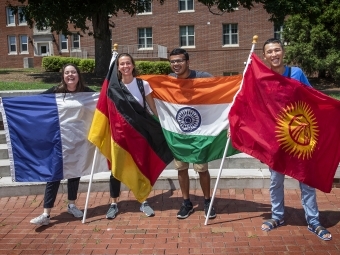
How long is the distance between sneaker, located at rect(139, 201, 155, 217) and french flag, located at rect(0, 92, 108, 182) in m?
1.00

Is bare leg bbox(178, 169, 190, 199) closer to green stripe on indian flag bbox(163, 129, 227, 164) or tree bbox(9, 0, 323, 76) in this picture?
green stripe on indian flag bbox(163, 129, 227, 164)

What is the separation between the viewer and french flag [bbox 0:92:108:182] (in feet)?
17.3

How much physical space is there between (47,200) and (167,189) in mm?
1881

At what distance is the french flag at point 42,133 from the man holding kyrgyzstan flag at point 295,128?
2.24 meters

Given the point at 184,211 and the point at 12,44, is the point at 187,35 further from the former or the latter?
the point at 184,211

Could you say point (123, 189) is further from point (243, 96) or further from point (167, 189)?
point (243, 96)

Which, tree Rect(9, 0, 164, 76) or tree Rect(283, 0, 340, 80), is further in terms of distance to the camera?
tree Rect(283, 0, 340, 80)

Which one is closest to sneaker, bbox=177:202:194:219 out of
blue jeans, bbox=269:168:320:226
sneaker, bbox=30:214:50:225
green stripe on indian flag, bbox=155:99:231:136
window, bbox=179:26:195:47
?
green stripe on indian flag, bbox=155:99:231:136

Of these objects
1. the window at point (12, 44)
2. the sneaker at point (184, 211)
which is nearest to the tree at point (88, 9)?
the sneaker at point (184, 211)

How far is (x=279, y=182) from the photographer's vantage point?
4.75 meters

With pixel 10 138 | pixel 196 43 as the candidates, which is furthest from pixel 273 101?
pixel 196 43

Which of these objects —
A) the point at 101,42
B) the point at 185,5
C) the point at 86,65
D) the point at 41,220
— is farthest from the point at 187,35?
the point at 41,220

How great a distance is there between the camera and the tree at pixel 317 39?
21.6 meters

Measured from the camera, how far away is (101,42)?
1642 cm
